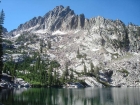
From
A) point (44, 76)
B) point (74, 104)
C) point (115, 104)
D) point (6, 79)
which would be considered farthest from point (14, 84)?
point (115, 104)

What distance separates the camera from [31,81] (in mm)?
173750

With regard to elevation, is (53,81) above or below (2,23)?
below

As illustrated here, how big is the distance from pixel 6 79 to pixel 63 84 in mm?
61328

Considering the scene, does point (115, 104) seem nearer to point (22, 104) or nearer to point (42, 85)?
point (22, 104)

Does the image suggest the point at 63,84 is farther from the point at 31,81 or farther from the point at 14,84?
the point at 14,84

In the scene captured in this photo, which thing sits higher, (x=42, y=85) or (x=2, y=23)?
(x=2, y=23)

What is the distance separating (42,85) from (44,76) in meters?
13.5

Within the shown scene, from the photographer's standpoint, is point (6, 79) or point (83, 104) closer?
point (83, 104)

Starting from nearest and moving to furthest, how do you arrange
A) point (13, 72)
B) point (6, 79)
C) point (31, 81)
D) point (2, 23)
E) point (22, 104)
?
1. point (22, 104)
2. point (2, 23)
3. point (6, 79)
4. point (13, 72)
5. point (31, 81)

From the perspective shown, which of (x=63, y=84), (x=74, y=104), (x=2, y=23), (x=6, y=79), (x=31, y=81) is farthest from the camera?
(x=63, y=84)

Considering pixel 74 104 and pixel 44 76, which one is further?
pixel 44 76

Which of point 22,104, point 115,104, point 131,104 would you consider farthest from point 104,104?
point 22,104

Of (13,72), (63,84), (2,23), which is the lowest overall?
(63,84)

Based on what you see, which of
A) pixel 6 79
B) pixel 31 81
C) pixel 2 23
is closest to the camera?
pixel 2 23
